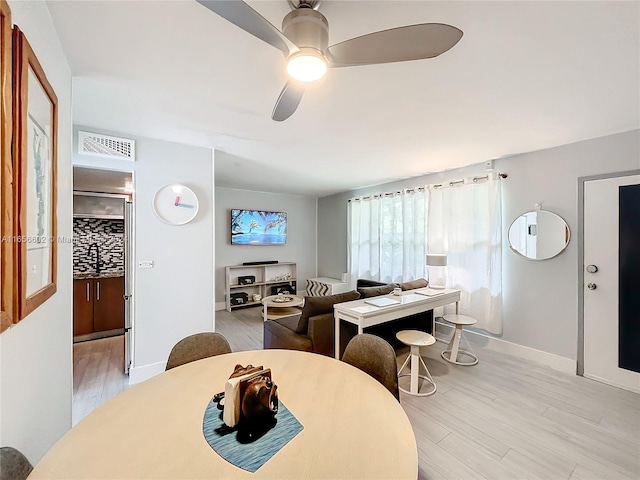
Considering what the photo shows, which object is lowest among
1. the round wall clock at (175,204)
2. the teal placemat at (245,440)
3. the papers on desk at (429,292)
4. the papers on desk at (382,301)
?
the teal placemat at (245,440)

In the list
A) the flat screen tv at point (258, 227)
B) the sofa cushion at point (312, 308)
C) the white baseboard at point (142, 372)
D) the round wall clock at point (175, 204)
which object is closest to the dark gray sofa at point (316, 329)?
the sofa cushion at point (312, 308)

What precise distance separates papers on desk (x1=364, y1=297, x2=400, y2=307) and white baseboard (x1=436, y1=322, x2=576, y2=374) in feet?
5.12

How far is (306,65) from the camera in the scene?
3.87 ft

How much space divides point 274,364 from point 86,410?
1864 millimetres

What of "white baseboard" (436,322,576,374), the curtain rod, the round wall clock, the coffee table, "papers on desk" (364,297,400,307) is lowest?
→ "white baseboard" (436,322,576,374)

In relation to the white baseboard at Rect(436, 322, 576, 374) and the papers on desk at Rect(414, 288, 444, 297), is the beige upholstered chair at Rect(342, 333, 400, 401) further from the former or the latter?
the white baseboard at Rect(436, 322, 576, 374)

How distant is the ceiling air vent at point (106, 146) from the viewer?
2398mm

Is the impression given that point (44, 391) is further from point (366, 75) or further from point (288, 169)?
point (288, 169)

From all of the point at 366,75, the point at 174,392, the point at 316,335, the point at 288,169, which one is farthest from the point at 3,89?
the point at 288,169

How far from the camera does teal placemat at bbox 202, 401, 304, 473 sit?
0.84m

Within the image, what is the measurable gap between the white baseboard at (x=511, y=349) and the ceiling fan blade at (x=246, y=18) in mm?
3887

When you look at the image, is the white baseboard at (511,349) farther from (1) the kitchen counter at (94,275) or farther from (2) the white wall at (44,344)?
(1) the kitchen counter at (94,275)

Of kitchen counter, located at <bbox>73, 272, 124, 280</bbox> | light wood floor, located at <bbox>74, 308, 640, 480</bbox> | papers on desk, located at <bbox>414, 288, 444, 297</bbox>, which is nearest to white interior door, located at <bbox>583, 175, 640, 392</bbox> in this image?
light wood floor, located at <bbox>74, 308, 640, 480</bbox>

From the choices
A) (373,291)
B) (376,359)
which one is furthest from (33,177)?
(373,291)
